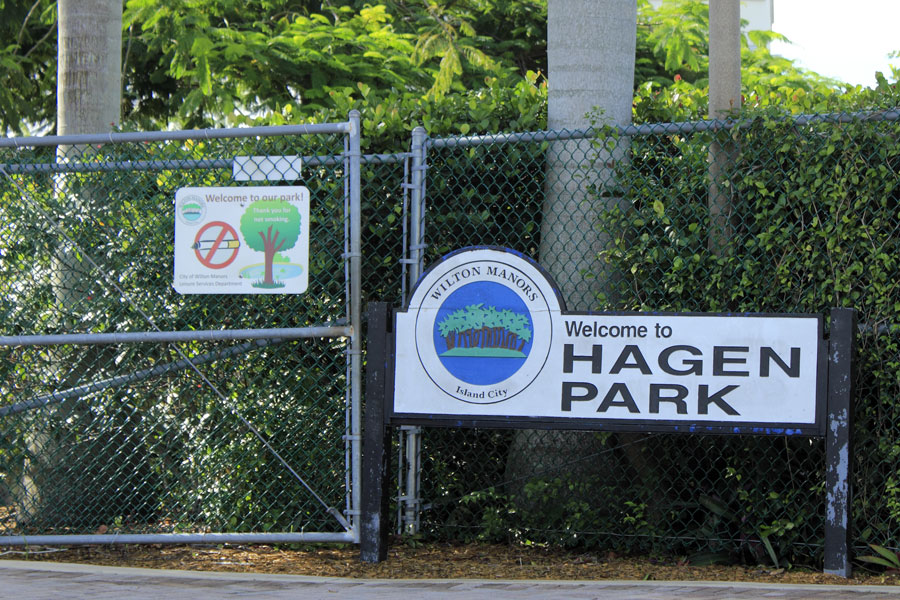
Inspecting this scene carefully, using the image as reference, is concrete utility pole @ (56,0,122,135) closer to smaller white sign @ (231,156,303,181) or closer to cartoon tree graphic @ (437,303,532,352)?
smaller white sign @ (231,156,303,181)

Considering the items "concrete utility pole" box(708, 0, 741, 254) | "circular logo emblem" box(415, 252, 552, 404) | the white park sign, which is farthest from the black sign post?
"circular logo emblem" box(415, 252, 552, 404)

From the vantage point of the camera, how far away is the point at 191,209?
496 cm

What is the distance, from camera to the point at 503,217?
5238 mm

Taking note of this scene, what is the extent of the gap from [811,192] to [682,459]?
1564mm

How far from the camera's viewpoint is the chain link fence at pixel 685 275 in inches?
176

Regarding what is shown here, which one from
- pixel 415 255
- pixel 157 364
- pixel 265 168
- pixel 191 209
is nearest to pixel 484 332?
pixel 415 255

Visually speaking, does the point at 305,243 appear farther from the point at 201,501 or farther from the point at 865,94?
the point at 865,94

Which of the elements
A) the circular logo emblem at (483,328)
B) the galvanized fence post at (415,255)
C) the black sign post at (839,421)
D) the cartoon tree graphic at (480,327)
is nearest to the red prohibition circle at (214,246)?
the galvanized fence post at (415,255)

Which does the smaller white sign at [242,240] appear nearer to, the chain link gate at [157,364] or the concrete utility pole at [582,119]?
the chain link gate at [157,364]

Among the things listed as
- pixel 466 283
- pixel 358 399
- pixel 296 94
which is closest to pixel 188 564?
pixel 358 399

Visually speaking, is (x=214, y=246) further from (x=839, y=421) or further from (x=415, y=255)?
(x=839, y=421)

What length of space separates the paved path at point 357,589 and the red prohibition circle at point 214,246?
1.65 m

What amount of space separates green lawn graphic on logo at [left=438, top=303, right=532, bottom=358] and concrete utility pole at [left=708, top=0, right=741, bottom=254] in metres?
1.15

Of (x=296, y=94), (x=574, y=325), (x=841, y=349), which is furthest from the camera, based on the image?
(x=296, y=94)
